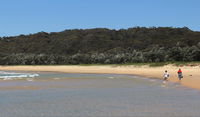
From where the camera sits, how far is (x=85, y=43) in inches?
5295

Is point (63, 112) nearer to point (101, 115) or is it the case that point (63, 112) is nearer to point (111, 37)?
point (101, 115)

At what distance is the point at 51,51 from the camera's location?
130250mm

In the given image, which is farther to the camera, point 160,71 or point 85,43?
point 85,43

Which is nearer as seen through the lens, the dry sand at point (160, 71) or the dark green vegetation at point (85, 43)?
the dry sand at point (160, 71)

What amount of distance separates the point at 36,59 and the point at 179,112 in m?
80.8

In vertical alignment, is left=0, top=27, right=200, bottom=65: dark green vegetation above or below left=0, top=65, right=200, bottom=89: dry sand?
above

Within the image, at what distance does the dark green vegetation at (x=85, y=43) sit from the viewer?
90875 millimetres

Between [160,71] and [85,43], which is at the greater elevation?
[85,43]

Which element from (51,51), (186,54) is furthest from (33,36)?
(186,54)

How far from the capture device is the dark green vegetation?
3578 inches

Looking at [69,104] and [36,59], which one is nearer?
[69,104]

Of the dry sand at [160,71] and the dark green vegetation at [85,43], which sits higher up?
the dark green vegetation at [85,43]

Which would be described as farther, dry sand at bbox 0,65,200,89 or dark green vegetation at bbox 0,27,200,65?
dark green vegetation at bbox 0,27,200,65

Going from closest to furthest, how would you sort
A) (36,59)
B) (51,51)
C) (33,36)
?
(36,59) → (51,51) → (33,36)
